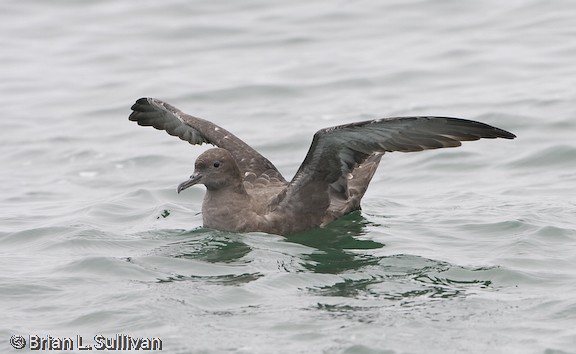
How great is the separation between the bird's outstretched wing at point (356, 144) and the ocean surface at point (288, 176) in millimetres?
380

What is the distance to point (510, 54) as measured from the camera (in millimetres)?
17422

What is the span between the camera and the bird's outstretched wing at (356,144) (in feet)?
31.2

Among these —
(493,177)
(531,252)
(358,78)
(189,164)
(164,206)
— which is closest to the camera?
(531,252)

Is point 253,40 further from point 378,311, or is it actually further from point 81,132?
point 378,311

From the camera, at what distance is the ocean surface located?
8.25 metres

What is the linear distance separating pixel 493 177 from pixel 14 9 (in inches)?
487

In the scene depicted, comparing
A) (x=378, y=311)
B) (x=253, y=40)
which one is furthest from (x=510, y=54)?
(x=378, y=311)

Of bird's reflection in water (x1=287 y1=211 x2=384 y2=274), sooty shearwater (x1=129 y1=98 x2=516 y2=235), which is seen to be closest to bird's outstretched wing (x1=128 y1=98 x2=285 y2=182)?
sooty shearwater (x1=129 y1=98 x2=516 y2=235)

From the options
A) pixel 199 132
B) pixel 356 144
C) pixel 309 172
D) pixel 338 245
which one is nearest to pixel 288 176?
pixel 199 132

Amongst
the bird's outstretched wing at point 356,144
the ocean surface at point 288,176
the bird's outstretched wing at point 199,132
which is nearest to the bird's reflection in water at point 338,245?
the ocean surface at point 288,176

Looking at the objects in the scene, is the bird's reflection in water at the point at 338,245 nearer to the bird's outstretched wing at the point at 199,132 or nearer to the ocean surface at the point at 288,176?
the ocean surface at the point at 288,176

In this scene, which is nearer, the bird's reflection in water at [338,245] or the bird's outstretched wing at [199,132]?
the bird's reflection in water at [338,245]

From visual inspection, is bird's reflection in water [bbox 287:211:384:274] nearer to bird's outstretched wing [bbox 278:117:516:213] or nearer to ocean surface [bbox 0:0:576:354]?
ocean surface [bbox 0:0:576:354]

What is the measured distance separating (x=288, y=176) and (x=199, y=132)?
76.1 inches
